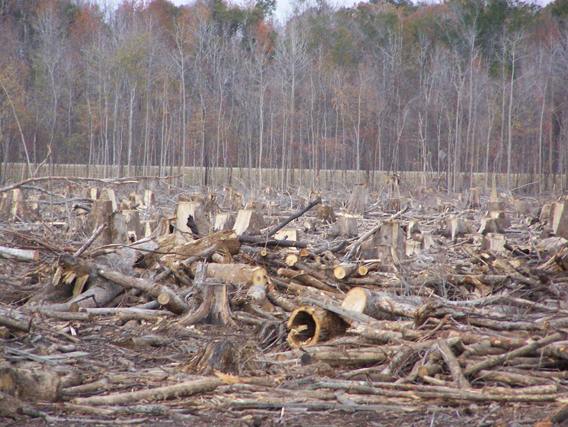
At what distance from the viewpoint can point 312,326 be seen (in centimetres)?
451

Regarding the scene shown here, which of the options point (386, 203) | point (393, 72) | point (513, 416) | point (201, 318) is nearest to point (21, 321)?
point (201, 318)

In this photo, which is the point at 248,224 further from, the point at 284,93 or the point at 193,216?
the point at 284,93

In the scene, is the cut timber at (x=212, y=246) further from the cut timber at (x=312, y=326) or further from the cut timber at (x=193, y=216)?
the cut timber at (x=312, y=326)

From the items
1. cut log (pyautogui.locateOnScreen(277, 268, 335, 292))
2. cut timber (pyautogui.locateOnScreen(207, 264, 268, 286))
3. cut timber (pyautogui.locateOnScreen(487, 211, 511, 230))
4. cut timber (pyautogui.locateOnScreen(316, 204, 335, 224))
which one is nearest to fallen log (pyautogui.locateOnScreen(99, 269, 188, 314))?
cut timber (pyautogui.locateOnScreen(207, 264, 268, 286))

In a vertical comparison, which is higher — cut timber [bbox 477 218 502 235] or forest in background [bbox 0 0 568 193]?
forest in background [bbox 0 0 568 193]

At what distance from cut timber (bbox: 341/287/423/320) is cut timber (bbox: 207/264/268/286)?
1436 millimetres

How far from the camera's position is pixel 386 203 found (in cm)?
1402

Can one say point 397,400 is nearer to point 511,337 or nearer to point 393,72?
point 511,337

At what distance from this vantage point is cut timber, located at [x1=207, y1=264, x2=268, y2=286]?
5.76 m

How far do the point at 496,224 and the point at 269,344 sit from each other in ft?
23.8

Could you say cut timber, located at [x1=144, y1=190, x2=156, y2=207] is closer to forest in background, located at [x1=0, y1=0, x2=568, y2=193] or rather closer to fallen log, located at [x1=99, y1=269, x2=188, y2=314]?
fallen log, located at [x1=99, y1=269, x2=188, y2=314]

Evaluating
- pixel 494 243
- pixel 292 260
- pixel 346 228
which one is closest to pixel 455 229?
pixel 494 243

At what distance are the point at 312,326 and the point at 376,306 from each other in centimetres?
63

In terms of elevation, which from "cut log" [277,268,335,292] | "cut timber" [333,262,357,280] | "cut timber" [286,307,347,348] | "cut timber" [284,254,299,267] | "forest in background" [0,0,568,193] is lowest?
"cut timber" [286,307,347,348]
